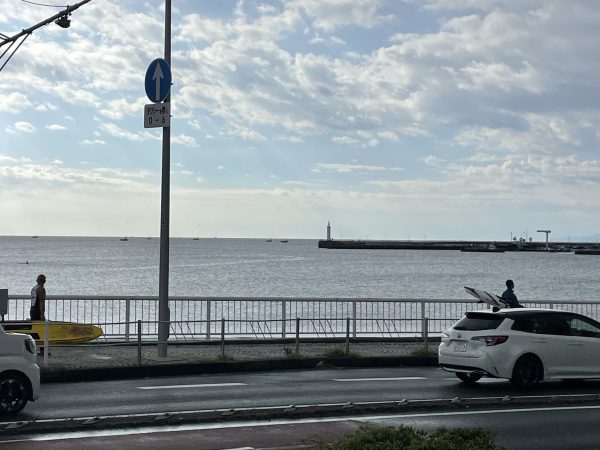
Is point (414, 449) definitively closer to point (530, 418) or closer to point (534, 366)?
point (530, 418)

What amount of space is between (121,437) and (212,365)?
6609 millimetres

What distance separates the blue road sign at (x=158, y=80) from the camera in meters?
16.7

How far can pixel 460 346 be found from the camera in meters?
14.7

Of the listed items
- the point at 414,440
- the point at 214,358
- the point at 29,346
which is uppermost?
the point at 29,346

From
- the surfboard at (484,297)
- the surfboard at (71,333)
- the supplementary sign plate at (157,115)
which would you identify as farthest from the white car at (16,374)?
the surfboard at (484,297)

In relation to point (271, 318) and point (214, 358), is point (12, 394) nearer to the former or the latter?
point (214, 358)

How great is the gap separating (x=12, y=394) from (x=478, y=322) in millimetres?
7929

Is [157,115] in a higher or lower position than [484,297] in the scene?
higher

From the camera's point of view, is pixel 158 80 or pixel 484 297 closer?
pixel 158 80

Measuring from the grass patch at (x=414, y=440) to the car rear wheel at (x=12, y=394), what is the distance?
16.0 ft

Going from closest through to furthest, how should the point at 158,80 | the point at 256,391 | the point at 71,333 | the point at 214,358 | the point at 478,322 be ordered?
1. the point at 256,391
2. the point at 478,322
3. the point at 214,358
4. the point at 158,80
5. the point at 71,333

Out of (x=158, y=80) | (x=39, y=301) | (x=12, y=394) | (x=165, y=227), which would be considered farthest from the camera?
(x=39, y=301)

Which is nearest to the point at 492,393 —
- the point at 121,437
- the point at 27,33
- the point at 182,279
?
the point at 121,437

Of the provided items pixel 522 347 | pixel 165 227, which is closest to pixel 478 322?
pixel 522 347
